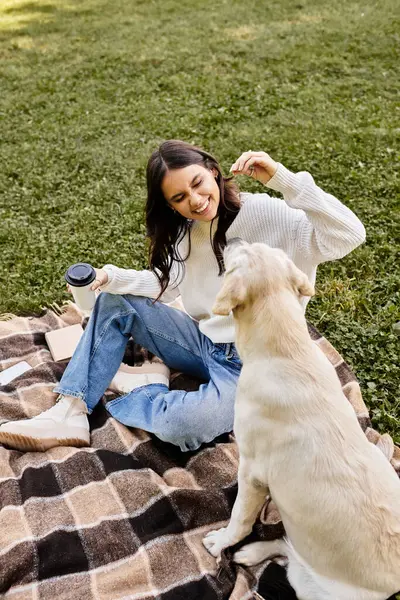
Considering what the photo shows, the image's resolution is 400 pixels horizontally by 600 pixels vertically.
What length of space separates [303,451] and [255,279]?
71 cm

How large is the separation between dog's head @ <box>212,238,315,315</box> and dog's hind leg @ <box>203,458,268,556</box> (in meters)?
0.74

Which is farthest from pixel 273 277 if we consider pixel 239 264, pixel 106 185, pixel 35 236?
pixel 106 185

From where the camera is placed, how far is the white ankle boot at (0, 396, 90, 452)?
3.18 m

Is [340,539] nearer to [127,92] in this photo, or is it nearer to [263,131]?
[263,131]

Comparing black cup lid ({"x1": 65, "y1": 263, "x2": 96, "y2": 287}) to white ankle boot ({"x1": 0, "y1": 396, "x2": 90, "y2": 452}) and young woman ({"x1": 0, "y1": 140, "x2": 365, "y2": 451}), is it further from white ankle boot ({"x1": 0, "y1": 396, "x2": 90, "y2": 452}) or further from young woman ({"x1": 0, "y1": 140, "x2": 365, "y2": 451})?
white ankle boot ({"x1": 0, "y1": 396, "x2": 90, "y2": 452})

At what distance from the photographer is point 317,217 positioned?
284cm

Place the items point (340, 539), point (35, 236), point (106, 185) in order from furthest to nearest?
point (106, 185), point (35, 236), point (340, 539)

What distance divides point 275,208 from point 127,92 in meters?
5.60

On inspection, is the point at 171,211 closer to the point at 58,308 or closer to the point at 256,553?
the point at 58,308

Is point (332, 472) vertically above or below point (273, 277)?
below

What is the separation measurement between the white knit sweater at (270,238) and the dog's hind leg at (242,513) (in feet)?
2.94

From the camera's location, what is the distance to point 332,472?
207cm

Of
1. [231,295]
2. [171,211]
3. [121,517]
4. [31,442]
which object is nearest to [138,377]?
[31,442]

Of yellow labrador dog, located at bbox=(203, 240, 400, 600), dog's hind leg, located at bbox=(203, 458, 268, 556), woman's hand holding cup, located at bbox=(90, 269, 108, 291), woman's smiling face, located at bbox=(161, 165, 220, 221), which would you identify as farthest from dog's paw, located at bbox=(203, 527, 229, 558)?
woman's smiling face, located at bbox=(161, 165, 220, 221)
